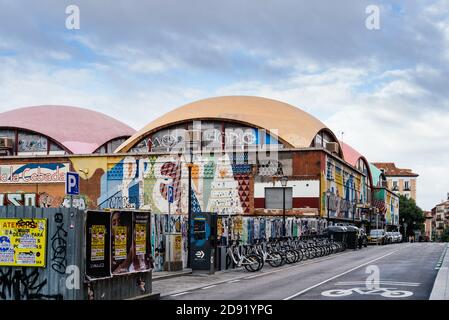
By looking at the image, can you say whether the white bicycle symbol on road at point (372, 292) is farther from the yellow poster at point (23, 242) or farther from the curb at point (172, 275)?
the yellow poster at point (23, 242)

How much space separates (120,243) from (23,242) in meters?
2.29

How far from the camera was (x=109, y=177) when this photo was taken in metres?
63.6

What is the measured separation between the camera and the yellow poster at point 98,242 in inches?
575

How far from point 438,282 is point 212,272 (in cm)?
873

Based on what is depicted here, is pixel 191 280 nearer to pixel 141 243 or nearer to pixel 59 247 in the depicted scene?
pixel 141 243

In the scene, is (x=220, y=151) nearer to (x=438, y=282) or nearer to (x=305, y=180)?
(x=305, y=180)

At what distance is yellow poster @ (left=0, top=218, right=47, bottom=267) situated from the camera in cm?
1428

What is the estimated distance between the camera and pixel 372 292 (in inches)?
682

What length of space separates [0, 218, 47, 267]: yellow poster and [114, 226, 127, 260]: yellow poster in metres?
1.83

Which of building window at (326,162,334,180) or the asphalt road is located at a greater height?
building window at (326,162,334,180)

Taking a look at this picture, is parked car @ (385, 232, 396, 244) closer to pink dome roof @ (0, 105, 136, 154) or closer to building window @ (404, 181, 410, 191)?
pink dome roof @ (0, 105, 136, 154)

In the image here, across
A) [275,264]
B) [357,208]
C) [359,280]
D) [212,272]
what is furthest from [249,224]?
[357,208]

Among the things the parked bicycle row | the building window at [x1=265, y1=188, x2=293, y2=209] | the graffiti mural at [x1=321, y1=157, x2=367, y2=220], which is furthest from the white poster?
the parked bicycle row

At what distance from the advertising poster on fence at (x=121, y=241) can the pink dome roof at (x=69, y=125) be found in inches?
2315
